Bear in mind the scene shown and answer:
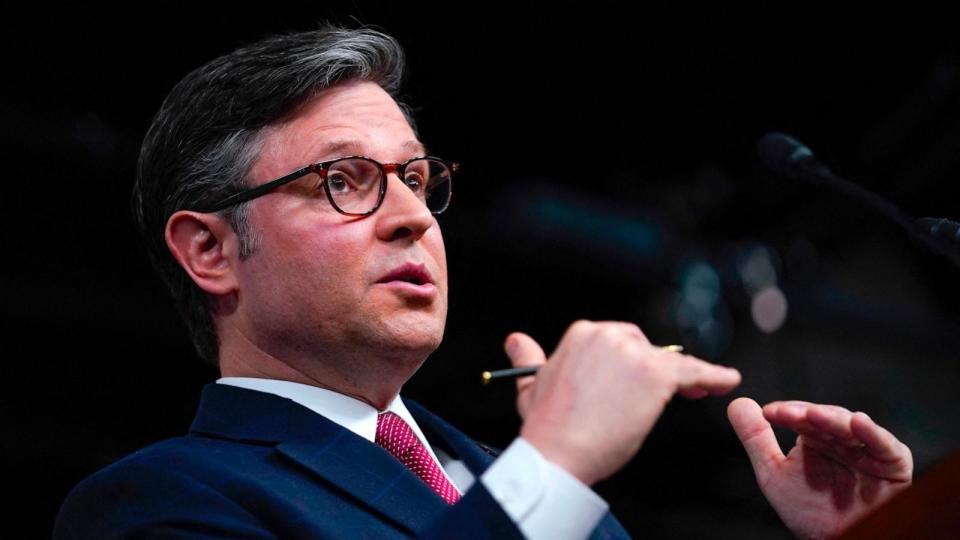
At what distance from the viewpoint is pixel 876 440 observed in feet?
4.70

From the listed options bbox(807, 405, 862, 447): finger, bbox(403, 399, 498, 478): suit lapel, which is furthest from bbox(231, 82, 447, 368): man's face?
bbox(807, 405, 862, 447): finger

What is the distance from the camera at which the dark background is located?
281cm

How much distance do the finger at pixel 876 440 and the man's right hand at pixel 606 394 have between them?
39 centimetres

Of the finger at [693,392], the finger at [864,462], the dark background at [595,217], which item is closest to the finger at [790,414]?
the finger at [864,462]

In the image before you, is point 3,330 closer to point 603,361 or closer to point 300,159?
point 300,159

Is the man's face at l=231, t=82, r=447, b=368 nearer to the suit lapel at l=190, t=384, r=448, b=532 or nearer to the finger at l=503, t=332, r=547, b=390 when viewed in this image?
the suit lapel at l=190, t=384, r=448, b=532

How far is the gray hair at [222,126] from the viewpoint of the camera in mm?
1820

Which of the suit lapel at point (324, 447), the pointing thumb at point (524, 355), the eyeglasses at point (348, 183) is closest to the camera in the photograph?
the pointing thumb at point (524, 355)

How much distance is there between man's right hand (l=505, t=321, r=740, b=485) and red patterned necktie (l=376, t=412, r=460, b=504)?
517 mm

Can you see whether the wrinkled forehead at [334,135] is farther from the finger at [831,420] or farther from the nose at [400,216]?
the finger at [831,420]

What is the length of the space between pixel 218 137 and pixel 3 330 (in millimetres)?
1422

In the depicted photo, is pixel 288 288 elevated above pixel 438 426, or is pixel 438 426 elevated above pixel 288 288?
pixel 288 288

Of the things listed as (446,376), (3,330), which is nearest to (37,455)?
(3,330)

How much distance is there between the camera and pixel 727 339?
405cm
